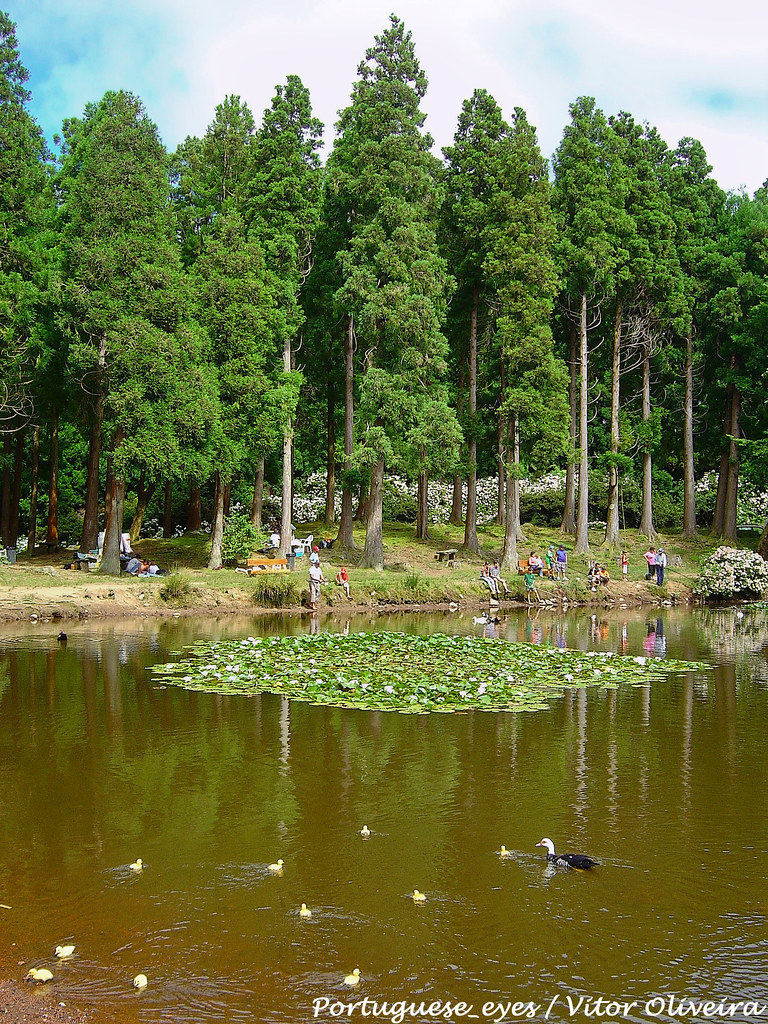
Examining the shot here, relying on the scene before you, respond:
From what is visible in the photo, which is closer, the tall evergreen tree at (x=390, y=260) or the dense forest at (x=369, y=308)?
the dense forest at (x=369, y=308)

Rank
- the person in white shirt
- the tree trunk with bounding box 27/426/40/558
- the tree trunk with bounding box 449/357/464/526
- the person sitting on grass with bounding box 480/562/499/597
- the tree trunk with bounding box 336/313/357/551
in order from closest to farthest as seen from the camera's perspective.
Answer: the person in white shirt → the person sitting on grass with bounding box 480/562/499/597 → the tree trunk with bounding box 27/426/40/558 → the tree trunk with bounding box 336/313/357/551 → the tree trunk with bounding box 449/357/464/526

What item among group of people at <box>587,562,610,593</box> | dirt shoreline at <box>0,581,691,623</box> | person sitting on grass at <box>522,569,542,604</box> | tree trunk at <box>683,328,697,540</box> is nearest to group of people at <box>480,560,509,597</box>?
dirt shoreline at <box>0,581,691,623</box>

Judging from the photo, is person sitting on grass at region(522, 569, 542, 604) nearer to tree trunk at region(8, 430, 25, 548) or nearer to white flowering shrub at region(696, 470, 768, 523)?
white flowering shrub at region(696, 470, 768, 523)

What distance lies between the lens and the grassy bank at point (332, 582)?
24.8m

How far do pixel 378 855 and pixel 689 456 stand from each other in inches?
1466

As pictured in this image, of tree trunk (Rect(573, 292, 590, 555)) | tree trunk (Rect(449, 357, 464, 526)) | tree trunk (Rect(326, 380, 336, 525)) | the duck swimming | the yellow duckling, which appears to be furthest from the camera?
tree trunk (Rect(326, 380, 336, 525))

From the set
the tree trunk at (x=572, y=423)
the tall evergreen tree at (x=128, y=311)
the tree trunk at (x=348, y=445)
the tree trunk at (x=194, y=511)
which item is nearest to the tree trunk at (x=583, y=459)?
the tree trunk at (x=572, y=423)

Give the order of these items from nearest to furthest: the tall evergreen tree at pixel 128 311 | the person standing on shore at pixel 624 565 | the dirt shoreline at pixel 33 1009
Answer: the dirt shoreline at pixel 33 1009, the tall evergreen tree at pixel 128 311, the person standing on shore at pixel 624 565

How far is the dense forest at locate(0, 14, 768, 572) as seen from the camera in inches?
1115

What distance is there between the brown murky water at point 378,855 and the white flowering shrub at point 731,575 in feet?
70.0

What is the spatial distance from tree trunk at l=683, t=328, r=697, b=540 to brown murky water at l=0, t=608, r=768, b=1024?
28.8 meters

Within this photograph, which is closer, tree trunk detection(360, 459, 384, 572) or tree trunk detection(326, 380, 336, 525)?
tree trunk detection(360, 459, 384, 572)

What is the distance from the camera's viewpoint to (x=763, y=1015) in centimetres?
541

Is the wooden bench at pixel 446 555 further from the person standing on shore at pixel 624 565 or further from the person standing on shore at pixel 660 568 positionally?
the person standing on shore at pixel 660 568
